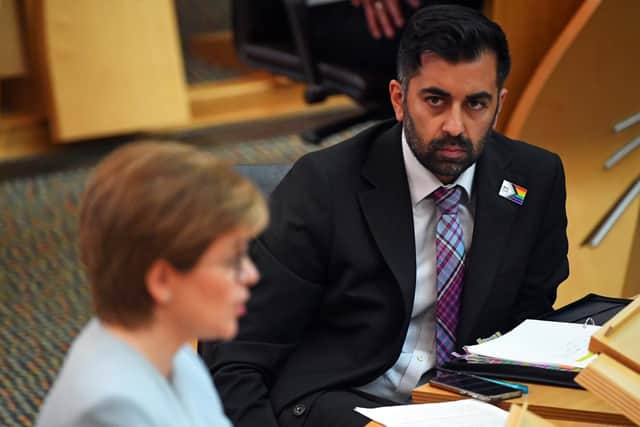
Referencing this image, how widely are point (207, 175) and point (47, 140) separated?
364 cm

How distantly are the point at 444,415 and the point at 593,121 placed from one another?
1.52 meters

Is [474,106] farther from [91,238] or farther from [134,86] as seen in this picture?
[134,86]

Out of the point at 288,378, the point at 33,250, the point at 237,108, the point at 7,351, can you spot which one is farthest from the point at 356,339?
the point at 237,108

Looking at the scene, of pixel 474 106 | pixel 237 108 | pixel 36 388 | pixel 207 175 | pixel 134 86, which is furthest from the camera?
pixel 237 108

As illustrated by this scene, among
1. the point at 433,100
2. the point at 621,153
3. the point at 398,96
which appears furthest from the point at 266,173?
the point at 621,153

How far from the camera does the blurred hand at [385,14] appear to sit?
2.67 metres

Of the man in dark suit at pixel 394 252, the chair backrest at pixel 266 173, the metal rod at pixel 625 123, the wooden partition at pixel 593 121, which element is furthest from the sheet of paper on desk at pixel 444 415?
the metal rod at pixel 625 123

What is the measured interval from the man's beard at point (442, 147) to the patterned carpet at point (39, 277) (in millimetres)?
1363

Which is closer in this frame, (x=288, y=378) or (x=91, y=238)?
(x=91, y=238)

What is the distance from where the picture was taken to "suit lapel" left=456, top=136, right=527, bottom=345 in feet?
5.32

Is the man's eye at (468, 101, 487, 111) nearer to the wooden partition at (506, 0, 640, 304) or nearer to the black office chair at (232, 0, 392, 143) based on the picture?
the wooden partition at (506, 0, 640, 304)

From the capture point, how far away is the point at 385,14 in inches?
106

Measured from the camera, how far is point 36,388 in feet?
8.48

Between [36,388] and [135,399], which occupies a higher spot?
[135,399]
